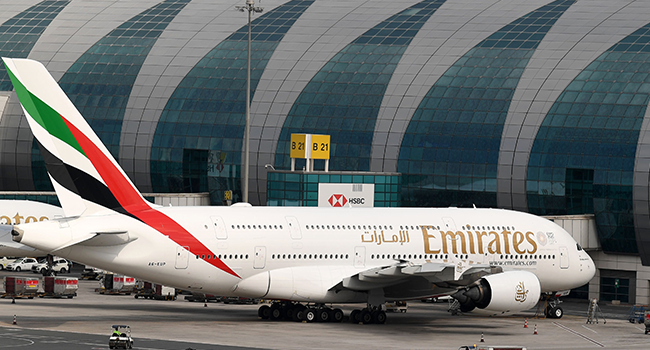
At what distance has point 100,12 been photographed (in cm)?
9250

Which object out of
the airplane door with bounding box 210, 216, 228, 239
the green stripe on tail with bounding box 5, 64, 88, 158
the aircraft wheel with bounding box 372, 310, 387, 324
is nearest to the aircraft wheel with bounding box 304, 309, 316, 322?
the aircraft wheel with bounding box 372, 310, 387, 324

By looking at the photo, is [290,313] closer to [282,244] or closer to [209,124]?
[282,244]

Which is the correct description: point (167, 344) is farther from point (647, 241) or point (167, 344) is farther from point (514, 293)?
point (647, 241)

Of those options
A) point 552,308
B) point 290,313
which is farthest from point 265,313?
point 552,308

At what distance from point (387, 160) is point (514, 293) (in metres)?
32.1

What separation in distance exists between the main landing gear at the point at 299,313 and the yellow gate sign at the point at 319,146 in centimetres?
2358

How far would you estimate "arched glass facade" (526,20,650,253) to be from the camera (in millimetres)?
67938

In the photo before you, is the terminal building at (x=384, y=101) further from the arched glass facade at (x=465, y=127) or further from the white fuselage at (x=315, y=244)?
the white fuselage at (x=315, y=244)

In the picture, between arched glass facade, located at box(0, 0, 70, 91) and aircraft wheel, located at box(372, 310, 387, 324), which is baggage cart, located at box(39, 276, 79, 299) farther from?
arched glass facade, located at box(0, 0, 70, 91)

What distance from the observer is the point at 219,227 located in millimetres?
45000

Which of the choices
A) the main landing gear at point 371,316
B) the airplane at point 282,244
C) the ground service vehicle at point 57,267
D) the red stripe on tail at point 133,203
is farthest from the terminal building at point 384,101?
the red stripe on tail at point 133,203

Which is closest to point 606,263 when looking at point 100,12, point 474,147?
point 474,147

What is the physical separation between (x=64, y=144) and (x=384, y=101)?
39484 mm

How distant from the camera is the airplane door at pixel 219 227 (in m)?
44.8
